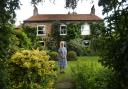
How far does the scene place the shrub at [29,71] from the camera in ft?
61.1

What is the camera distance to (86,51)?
47.8 m

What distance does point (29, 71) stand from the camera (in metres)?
18.8

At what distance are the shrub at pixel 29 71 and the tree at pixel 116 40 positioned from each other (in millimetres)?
9167

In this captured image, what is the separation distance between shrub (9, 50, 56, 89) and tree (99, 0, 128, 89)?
30.1 feet

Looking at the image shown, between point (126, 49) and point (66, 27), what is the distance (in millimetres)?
46543

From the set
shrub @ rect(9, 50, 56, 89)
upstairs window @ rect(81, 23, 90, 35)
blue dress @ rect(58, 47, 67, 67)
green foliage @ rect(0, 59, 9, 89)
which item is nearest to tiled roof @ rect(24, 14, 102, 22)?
upstairs window @ rect(81, 23, 90, 35)

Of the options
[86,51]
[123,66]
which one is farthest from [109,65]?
[86,51]

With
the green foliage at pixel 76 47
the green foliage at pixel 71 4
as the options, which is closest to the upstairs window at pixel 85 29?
the green foliage at pixel 76 47

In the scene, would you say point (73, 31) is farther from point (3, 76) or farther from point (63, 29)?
point (3, 76)

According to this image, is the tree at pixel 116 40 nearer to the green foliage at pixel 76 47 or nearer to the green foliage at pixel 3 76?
the green foliage at pixel 3 76

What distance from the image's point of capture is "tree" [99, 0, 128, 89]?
333 inches

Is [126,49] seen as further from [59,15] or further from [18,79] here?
[59,15]

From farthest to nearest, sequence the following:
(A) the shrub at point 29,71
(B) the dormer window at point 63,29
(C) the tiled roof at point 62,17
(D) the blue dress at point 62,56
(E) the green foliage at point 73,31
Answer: (C) the tiled roof at point 62,17 < (B) the dormer window at point 63,29 < (E) the green foliage at point 73,31 < (D) the blue dress at point 62,56 < (A) the shrub at point 29,71

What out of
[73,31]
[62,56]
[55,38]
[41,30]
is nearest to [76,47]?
[55,38]
